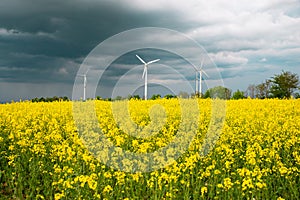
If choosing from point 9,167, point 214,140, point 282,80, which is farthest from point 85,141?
point 282,80

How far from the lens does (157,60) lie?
32.7 m

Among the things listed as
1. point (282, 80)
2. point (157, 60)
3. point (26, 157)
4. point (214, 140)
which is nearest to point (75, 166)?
point (26, 157)

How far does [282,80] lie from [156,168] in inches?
1877

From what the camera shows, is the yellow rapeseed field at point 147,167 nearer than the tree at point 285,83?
Yes

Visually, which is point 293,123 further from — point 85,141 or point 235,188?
point 85,141

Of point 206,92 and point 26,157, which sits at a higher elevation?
point 206,92

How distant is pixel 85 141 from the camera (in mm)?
9711

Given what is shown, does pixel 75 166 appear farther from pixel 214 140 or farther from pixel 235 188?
pixel 214 140

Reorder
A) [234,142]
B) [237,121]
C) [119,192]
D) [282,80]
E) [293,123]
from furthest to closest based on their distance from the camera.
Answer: [282,80], [237,121], [293,123], [234,142], [119,192]

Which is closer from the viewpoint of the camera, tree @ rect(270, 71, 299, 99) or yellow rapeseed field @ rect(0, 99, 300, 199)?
yellow rapeseed field @ rect(0, 99, 300, 199)

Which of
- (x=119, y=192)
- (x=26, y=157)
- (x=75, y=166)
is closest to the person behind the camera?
(x=119, y=192)

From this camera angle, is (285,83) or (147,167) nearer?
(147,167)

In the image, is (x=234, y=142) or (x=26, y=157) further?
(x=234, y=142)

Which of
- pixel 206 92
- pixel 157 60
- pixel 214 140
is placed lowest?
pixel 214 140
